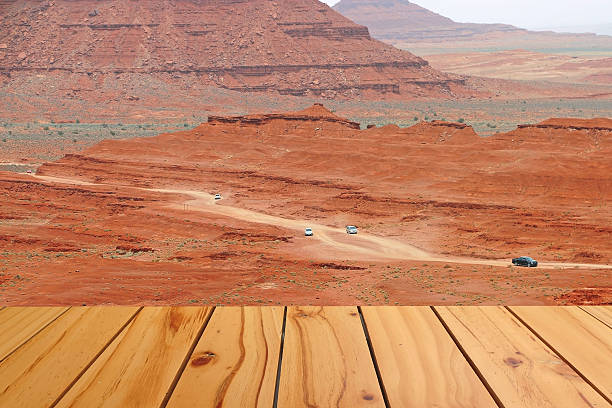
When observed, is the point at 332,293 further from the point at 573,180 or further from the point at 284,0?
the point at 284,0

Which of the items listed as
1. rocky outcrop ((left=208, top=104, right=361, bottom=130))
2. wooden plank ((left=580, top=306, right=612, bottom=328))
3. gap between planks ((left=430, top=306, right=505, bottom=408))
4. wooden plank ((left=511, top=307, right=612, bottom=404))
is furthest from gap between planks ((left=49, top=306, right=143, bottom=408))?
rocky outcrop ((left=208, top=104, right=361, bottom=130))

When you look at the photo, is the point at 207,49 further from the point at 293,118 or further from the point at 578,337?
the point at 578,337

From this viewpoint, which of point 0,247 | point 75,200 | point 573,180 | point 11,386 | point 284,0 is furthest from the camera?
point 284,0

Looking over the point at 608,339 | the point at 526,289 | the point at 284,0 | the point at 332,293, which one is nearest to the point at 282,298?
the point at 332,293

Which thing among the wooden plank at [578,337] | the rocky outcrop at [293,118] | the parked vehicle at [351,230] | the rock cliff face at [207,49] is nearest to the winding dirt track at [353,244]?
the parked vehicle at [351,230]

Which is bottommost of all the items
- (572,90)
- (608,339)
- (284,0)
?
(572,90)

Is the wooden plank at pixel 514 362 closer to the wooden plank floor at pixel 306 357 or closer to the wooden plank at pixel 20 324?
the wooden plank floor at pixel 306 357
